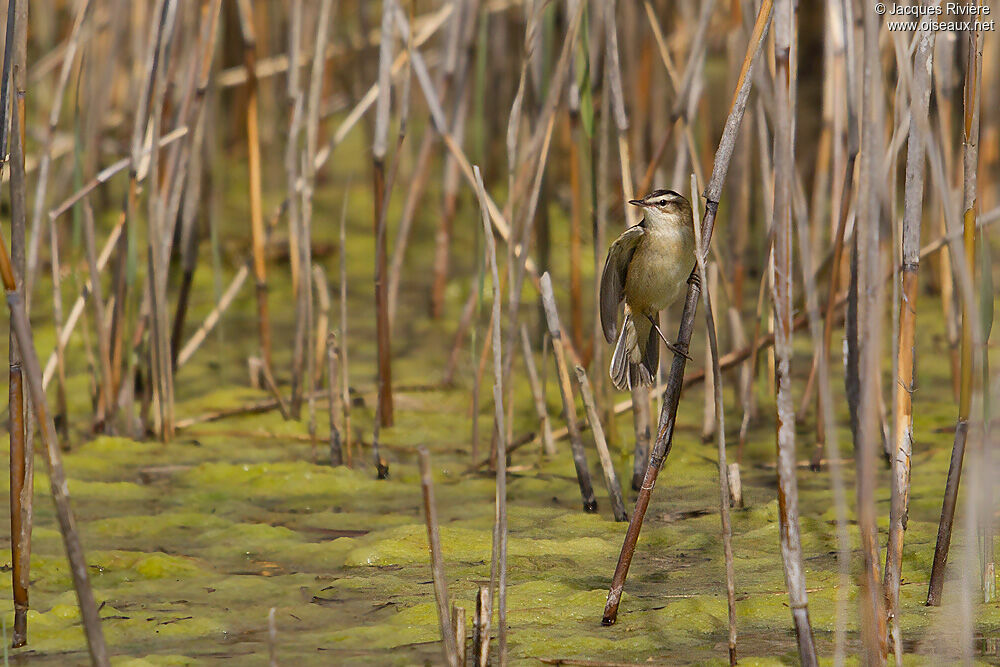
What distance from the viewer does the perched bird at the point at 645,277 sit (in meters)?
2.48

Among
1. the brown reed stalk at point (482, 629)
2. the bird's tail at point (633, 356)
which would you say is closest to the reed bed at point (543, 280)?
the brown reed stalk at point (482, 629)

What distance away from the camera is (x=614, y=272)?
2.62 meters

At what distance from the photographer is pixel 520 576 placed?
93.2 inches

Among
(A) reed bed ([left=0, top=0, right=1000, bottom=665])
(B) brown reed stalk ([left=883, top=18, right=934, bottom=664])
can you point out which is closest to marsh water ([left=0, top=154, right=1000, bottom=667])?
(A) reed bed ([left=0, top=0, right=1000, bottom=665])

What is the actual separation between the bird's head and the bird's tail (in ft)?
0.87

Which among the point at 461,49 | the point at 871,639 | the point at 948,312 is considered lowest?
the point at 871,639

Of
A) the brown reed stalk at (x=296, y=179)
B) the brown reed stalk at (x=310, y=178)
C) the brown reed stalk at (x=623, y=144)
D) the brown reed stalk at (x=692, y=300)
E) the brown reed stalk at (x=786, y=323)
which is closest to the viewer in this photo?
the brown reed stalk at (x=786, y=323)

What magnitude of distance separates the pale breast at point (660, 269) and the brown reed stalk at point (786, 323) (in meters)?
0.74

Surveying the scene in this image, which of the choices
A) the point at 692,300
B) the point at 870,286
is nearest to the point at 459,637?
the point at 692,300

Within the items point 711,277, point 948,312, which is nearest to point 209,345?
point 711,277

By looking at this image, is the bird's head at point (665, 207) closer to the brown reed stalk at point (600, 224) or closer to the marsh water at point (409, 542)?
the brown reed stalk at point (600, 224)

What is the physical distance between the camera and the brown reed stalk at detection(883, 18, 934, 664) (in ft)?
5.67

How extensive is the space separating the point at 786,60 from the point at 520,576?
3.92 feet

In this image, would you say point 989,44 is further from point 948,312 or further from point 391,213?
point 391,213
